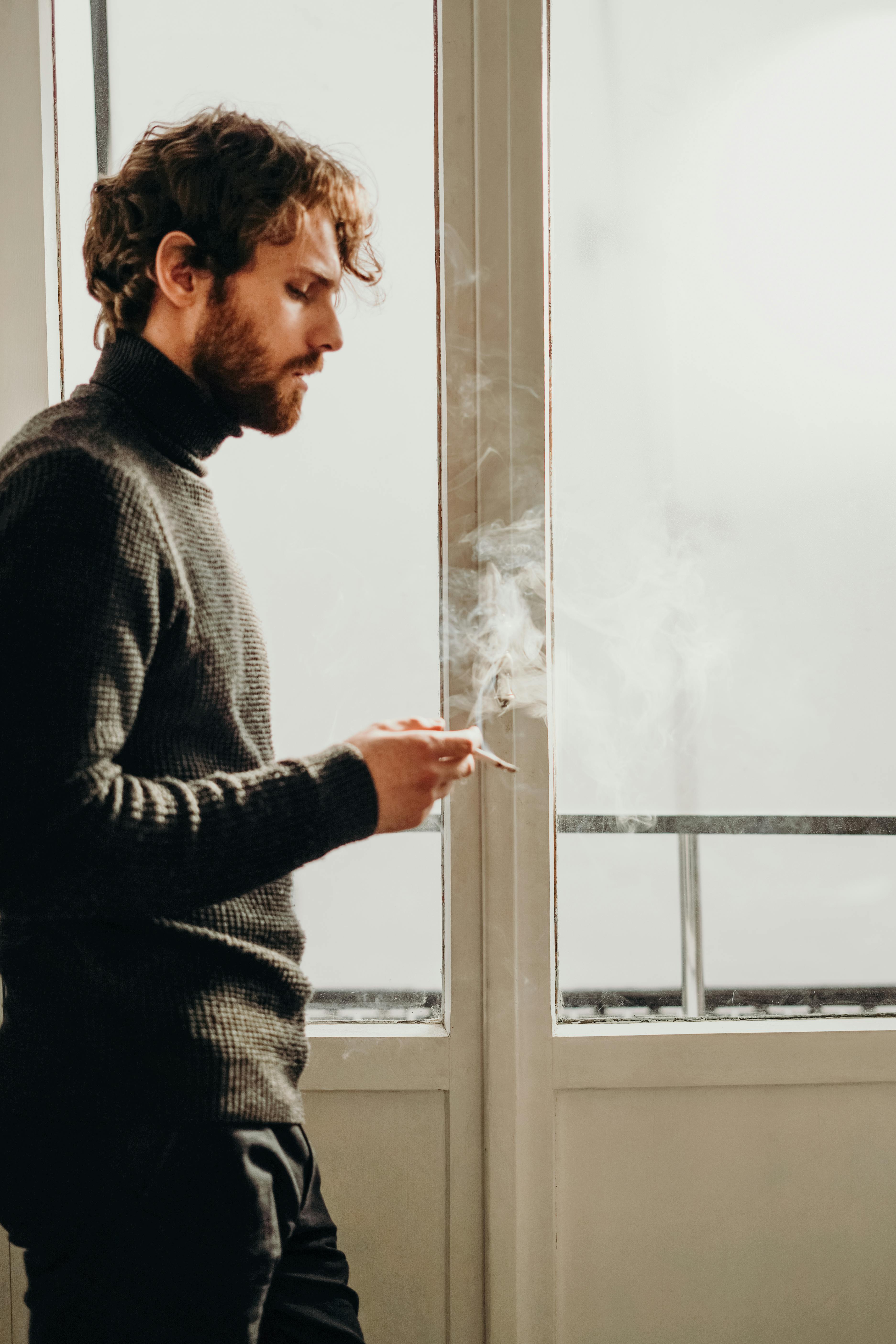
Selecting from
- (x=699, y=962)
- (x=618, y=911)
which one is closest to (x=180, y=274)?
(x=618, y=911)

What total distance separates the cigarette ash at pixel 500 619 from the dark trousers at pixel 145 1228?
767 millimetres

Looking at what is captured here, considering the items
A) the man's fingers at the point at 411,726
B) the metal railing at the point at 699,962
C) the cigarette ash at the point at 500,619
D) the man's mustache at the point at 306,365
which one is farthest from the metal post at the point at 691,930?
the man's mustache at the point at 306,365

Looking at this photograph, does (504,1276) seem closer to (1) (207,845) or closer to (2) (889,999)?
(2) (889,999)

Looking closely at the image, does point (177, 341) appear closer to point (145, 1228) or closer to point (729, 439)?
point (145, 1228)

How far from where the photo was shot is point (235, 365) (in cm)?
97

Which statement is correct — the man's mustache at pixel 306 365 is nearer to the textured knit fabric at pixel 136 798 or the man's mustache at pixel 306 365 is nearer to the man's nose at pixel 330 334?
the man's nose at pixel 330 334

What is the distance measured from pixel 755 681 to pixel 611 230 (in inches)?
28.5

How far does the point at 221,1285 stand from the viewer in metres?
0.82

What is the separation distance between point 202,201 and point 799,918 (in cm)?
129

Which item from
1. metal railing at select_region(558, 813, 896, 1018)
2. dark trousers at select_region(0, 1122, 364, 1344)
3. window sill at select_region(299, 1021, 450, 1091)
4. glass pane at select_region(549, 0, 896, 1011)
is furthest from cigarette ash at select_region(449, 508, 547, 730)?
dark trousers at select_region(0, 1122, 364, 1344)

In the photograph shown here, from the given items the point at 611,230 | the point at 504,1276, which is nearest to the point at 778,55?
the point at 611,230

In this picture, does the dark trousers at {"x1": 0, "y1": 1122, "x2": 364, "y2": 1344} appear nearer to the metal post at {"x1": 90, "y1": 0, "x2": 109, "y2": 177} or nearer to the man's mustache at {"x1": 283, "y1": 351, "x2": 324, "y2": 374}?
the man's mustache at {"x1": 283, "y1": 351, "x2": 324, "y2": 374}

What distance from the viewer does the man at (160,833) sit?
76 centimetres

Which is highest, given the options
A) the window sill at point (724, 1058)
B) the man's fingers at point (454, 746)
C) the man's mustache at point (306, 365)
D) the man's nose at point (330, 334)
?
the man's nose at point (330, 334)
